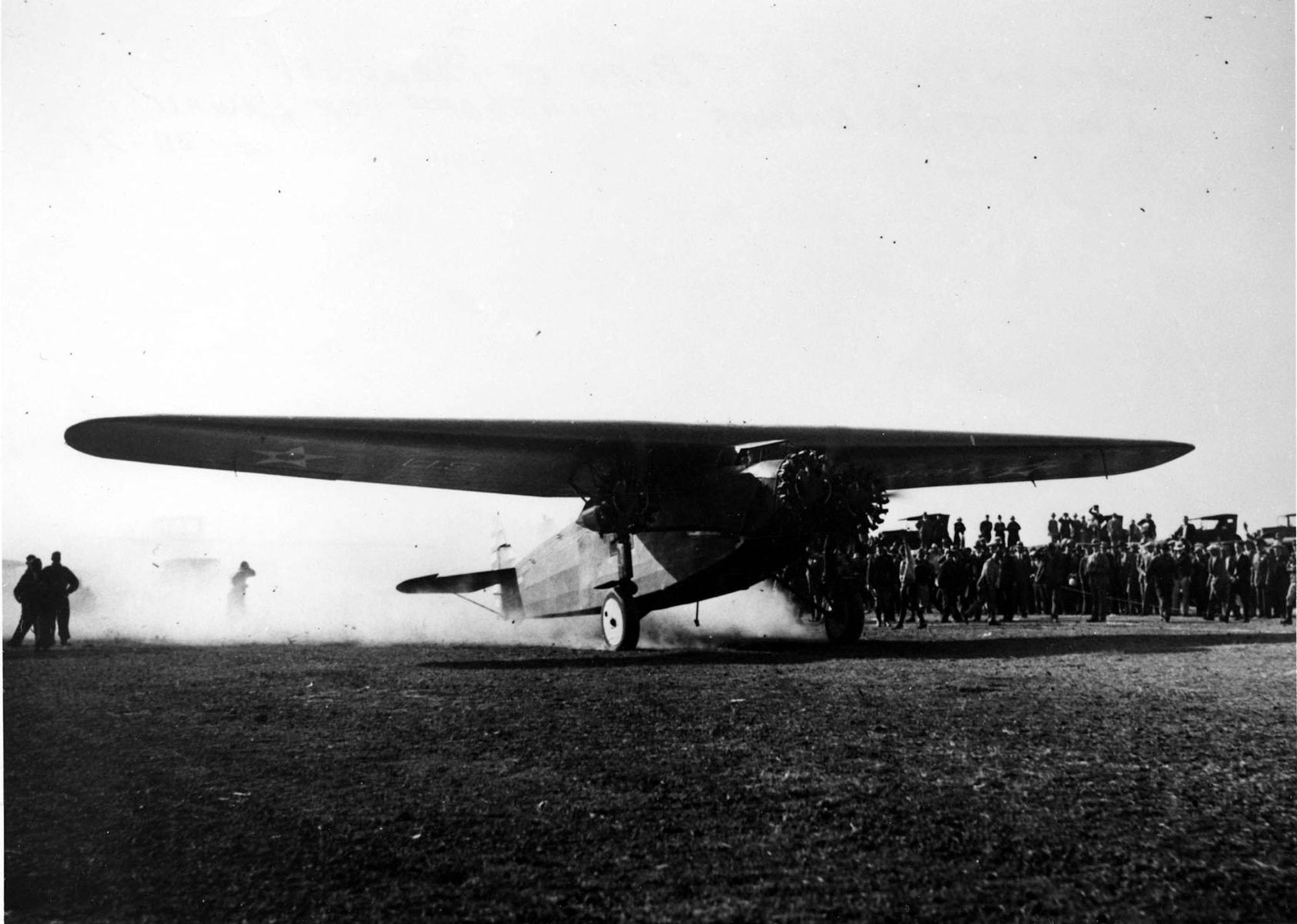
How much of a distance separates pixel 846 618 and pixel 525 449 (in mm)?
5204

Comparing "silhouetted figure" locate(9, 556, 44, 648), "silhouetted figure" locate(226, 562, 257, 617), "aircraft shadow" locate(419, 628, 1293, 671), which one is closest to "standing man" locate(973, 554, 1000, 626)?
"aircraft shadow" locate(419, 628, 1293, 671)

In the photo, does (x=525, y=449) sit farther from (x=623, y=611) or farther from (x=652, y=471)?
(x=623, y=611)

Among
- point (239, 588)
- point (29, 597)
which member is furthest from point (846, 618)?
point (239, 588)

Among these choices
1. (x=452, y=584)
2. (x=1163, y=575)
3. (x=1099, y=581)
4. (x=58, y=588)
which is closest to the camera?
(x=58, y=588)

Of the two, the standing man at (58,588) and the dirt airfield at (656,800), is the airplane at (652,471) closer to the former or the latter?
the dirt airfield at (656,800)

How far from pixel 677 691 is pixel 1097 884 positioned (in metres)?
5.26

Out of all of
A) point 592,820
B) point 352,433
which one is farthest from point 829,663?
point 592,820

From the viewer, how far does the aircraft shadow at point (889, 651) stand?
12.1 metres

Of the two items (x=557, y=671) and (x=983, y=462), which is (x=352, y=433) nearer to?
(x=557, y=671)

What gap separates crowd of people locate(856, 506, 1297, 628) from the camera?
70.3 feet

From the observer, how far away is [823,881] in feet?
13.8

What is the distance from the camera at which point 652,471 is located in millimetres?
14648

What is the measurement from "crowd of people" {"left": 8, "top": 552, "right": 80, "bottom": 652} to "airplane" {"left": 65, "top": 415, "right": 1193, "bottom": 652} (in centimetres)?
393

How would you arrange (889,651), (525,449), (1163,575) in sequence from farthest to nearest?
Answer: (1163,575)
(525,449)
(889,651)
